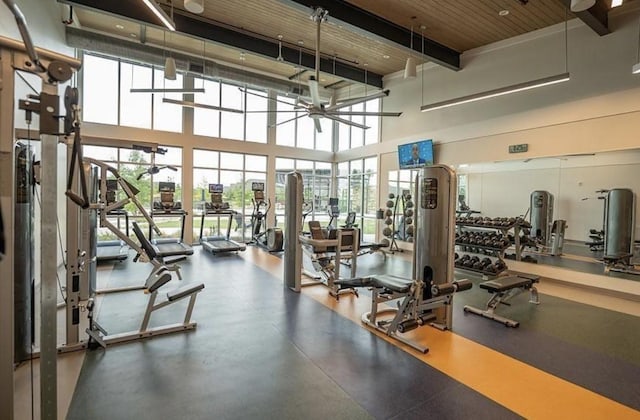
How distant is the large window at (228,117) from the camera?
995 cm

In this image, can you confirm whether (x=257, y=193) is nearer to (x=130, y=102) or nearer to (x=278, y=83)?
(x=278, y=83)

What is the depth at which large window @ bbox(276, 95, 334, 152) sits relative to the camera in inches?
451

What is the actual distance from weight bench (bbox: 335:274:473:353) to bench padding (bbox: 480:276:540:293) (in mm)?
735

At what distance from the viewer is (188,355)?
3.06m

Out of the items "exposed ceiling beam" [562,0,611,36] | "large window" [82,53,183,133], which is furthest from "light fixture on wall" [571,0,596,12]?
"large window" [82,53,183,133]

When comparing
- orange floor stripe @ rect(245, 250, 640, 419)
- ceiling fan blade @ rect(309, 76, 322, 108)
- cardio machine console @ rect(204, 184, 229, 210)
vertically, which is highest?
ceiling fan blade @ rect(309, 76, 322, 108)

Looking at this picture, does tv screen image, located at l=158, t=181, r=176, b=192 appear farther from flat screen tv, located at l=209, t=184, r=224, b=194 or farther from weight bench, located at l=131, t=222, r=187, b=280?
weight bench, located at l=131, t=222, r=187, b=280

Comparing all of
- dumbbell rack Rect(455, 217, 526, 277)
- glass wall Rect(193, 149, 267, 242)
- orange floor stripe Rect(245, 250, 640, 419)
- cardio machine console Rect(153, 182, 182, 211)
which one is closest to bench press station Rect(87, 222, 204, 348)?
orange floor stripe Rect(245, 250, 640, 419)

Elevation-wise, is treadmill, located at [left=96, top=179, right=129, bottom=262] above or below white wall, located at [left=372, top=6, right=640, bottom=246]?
below

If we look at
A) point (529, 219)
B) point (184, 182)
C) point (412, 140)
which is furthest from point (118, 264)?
point (529, 219)

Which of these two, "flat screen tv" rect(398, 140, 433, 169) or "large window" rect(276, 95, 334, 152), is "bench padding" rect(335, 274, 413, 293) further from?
"large window" rect(276, 95, 334, 152)

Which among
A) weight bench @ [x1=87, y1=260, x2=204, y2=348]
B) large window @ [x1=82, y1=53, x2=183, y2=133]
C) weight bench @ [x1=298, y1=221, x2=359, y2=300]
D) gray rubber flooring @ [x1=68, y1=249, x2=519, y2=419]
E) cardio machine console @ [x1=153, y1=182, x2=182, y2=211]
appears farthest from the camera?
large window @ [x1=82, y1=53, x2=183, y2=133]

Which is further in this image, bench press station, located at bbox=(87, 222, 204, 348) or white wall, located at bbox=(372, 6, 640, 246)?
white wall, located at bbox=(372, 6, 640, 246)

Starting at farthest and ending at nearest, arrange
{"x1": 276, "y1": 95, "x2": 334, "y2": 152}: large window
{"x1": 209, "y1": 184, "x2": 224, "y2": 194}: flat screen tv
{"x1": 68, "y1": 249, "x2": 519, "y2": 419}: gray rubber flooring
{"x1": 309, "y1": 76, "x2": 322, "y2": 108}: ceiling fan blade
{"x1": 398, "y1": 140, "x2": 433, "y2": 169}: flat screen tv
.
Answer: {"x1": 276, "y1": 95, "x2": 334, "y2": 152}: large window → {"x1": 209, "y1": 184, "x2": 224, "y2": 194}: flat screen tv → {"x1": 398, "y1": 140, "x2": 433, "y2": 169}: flat screen tv → {"x1": 309, "y1": 76, "x2": 322, "y2": 108}: ceiling fan blade → {"x1": 68, "y1": 249, "x2": 519, "y2": 419}: gray rubber flooring
